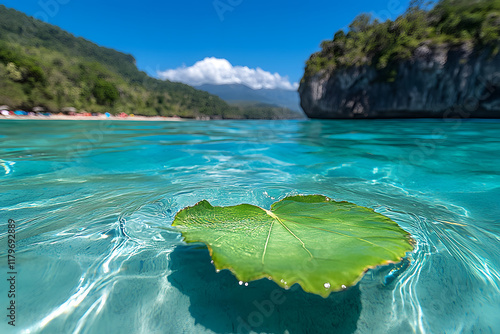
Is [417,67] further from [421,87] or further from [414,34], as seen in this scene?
[414,34]

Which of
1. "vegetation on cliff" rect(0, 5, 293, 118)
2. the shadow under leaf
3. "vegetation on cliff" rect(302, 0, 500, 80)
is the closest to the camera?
the shadow under leaf

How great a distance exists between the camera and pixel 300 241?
104cm

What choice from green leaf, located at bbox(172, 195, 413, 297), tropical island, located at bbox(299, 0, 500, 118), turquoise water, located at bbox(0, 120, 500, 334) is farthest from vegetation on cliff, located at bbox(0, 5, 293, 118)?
tropical island, located at bbox(299, 0, 500, 118)

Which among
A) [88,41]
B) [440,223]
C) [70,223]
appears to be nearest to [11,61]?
[70,223]

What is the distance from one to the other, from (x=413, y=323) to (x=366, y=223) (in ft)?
1.62

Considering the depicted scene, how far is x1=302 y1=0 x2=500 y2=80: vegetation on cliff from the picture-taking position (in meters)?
20.4

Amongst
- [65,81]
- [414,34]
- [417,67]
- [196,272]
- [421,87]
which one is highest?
[414,34]

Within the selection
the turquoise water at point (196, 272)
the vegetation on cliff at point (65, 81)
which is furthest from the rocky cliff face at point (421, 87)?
the vegetation on cliff at point (65, 81)

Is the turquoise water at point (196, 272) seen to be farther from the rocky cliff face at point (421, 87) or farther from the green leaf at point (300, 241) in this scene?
the rocky cliff face at point (421, 87)

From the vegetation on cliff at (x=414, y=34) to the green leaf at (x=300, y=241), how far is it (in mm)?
31302

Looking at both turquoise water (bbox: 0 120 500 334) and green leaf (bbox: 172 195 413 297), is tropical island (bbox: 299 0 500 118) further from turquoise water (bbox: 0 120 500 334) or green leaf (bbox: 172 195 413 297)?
green leaf (bbox: 172 195 413 297)

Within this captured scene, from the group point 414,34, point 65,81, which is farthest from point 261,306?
point 65,81

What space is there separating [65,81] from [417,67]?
7332 cm

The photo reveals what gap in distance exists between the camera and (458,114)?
24.8 metres
